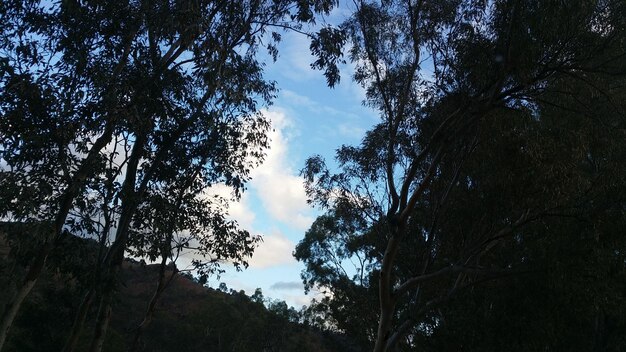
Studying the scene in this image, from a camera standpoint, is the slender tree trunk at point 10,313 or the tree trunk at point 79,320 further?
the tree trunk at point 79,320

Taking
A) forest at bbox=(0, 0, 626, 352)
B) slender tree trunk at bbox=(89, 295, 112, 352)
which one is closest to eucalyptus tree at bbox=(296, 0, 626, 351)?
forest at bbox=(0, 0, 626, 352)

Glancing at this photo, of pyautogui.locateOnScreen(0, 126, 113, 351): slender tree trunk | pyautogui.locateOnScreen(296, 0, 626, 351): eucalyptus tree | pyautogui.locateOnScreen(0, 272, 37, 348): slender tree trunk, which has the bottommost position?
pyautogui.locateOnScreen(0, 272, 37, 348): slender tree trunk

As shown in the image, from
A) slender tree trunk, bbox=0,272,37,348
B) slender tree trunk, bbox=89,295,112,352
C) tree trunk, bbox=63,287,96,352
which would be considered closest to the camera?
slender tree trunk, bbox=0,272,37,348

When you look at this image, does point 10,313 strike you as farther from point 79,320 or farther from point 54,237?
point 79,320

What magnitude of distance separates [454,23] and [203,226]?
275 inches

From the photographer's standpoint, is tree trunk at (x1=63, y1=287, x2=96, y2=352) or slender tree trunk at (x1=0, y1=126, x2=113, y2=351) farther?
tree trunk at (x1=63, y1=287, x2=96, y2=352)

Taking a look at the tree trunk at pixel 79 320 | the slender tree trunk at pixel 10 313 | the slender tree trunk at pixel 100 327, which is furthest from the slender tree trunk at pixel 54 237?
the slender tree trunk at pixel 100 327

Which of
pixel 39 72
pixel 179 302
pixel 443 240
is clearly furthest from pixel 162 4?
pixel 179 302

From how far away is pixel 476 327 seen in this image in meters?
12.3

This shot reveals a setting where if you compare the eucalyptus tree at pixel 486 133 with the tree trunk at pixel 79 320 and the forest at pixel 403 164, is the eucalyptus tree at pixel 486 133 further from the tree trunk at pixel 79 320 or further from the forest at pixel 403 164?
the tree trunk at pixel 79 320

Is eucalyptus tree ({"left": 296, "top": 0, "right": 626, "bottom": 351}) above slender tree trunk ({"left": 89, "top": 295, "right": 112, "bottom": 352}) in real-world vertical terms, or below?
above

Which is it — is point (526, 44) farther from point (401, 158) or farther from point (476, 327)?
point (476, 327)

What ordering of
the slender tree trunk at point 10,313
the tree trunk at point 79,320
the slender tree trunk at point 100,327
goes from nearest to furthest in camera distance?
the slender tree trunk at point 10,313 → the tree trunk at point 79,320 → the slender tree trunk at point 100,327

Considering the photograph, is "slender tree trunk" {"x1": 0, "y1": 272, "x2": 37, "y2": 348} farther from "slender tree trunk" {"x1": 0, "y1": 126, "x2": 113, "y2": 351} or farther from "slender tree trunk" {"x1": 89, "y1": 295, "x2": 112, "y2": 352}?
"slender tree trunk" {"x1": 89, "y1": 295, "x2": 112, "y2": 352}
